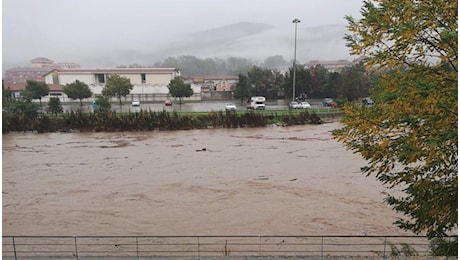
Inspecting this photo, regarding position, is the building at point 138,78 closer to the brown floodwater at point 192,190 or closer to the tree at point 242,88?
the tree at point 242,88

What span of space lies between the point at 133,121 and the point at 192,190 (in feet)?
45.0

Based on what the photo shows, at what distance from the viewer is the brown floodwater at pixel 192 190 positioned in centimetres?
830

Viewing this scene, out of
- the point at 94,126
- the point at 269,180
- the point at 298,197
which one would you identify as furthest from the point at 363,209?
the point at 94,126

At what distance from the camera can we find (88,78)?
145 feet

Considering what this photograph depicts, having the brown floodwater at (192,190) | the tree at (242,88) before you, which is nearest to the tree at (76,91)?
the tree at (242,88)

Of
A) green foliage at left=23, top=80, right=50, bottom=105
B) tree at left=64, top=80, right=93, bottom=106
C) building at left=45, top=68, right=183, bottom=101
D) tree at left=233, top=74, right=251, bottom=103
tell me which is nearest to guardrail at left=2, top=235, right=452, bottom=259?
green foliage at left=23, top=80, right=50, bottom=105

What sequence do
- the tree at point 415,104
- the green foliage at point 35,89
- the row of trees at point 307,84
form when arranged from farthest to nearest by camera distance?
1. the row of trees at point 307,84
2. the green foliage at point 35,89
3. the tree at point 415,104

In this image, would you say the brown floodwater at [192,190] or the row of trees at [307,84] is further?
the row of trees at [307,84]

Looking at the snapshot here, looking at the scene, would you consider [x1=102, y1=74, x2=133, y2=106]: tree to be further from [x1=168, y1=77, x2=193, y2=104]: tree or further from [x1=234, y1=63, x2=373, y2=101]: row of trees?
[x1=234, y1=63, x2=373, y2=101]: row of trees

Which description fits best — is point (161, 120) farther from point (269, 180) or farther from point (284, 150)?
point (269, 180)

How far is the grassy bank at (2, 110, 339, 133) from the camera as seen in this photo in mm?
23688

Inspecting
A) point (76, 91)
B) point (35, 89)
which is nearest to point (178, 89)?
point (76, 91)

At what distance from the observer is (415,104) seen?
3086 millimetres

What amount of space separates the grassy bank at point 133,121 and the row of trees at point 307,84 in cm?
1119
